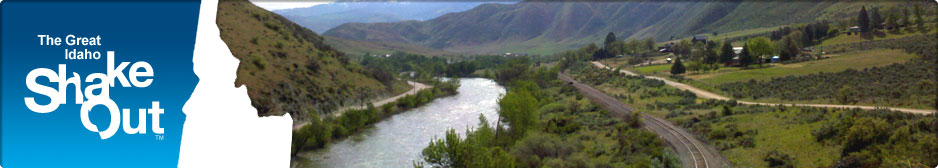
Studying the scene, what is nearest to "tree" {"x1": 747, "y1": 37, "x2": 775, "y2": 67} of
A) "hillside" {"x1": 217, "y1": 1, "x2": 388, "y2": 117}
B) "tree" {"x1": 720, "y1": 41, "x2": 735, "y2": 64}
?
"tree" {"x1": 720, "y1": 41, "x2": 735, "y2": 64}

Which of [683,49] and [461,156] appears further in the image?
[683,49]

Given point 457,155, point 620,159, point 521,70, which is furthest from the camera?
point 521,70

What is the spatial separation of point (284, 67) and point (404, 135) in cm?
1683

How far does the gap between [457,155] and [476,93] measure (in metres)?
52.3

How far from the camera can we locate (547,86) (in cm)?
7269

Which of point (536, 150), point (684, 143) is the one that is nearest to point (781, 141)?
point (684, 143)

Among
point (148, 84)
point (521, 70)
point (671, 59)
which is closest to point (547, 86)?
point (521, 70)

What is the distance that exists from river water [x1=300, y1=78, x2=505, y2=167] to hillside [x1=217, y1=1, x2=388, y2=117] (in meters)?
7.01

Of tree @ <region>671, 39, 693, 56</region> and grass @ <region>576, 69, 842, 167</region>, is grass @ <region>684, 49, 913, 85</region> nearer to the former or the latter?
grass @ <region>576, 69, 842, 167</region>

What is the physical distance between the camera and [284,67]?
159 ft

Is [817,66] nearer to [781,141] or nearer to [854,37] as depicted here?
[854,37]

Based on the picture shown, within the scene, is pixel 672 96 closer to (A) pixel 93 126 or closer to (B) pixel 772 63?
(B) pixel 772 63

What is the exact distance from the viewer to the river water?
30.5 metres

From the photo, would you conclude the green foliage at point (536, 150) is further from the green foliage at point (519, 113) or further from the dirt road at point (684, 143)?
the green foliage at point (519, 113)
